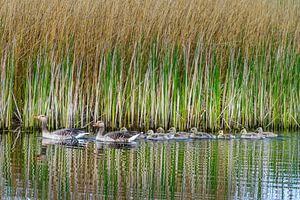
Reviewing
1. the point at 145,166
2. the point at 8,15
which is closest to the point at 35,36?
the point at 8,15

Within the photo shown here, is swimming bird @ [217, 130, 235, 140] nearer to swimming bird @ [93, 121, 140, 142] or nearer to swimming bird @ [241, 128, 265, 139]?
swimming bird @ [241, 128, 265, 139]

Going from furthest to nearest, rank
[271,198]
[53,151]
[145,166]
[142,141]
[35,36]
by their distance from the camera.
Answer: [35,36]
[142,141]
[53,151]
[145,166]
[271,198]

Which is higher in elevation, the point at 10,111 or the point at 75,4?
the point at 75,4

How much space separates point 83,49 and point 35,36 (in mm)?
893

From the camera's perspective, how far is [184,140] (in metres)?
16.4

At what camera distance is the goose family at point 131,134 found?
15.9 metres

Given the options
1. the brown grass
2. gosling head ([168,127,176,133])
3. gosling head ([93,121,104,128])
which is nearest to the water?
gosling head ([93,121,104,128])

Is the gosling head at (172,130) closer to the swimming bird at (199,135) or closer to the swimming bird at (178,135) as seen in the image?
the swimming bird at (178,135)

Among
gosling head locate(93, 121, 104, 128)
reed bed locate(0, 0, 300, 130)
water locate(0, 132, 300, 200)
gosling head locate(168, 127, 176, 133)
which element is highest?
reed bed locate(0, 0, 300, 130)

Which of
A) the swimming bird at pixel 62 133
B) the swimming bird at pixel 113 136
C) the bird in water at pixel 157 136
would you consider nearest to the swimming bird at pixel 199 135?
the bird in water at pixel 157 136

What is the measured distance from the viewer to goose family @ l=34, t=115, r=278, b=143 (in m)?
15.9

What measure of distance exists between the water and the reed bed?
1.20 meters

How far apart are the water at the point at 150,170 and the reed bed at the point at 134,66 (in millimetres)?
1200

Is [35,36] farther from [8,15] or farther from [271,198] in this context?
[271,198]
